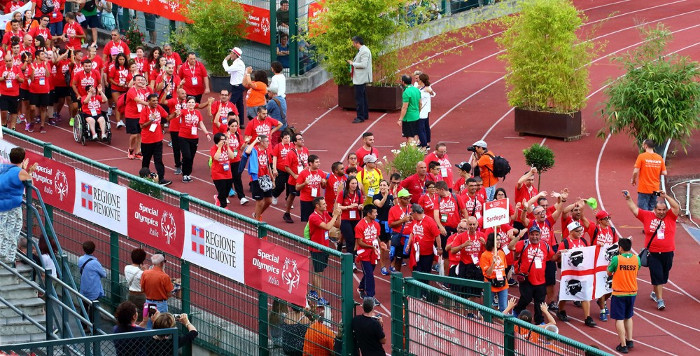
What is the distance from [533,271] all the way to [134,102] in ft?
30.0

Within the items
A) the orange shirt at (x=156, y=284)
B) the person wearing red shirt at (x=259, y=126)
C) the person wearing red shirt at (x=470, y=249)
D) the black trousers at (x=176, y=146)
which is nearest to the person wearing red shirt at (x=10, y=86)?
the black trousers at (x=176, y=146)

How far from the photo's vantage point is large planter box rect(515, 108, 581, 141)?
85.5 ft

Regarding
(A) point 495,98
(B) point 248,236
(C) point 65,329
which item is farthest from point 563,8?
(C) point 65,329

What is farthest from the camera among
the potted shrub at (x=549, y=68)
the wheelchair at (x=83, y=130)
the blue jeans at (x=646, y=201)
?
the potted shrub at (x=549, y=68)

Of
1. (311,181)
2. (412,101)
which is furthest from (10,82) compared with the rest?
(311,181)

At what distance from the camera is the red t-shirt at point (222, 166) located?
2025 cm

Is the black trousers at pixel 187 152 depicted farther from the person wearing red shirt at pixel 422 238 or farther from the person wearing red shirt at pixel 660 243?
the person wearing red shirt at pixel 660 243

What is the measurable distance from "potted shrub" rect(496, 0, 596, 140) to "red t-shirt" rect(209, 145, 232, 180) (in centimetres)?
829

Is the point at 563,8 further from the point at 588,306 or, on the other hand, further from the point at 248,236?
the point at 248,236

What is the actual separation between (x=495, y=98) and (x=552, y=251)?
12.5m

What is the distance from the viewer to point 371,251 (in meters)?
17.0

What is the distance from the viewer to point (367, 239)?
55.8ft

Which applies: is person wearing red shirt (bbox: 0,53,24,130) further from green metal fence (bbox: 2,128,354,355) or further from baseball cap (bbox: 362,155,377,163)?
baseball cap (bbox: 362,155,377,163)

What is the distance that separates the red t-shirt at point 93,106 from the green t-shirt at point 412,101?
586cm
